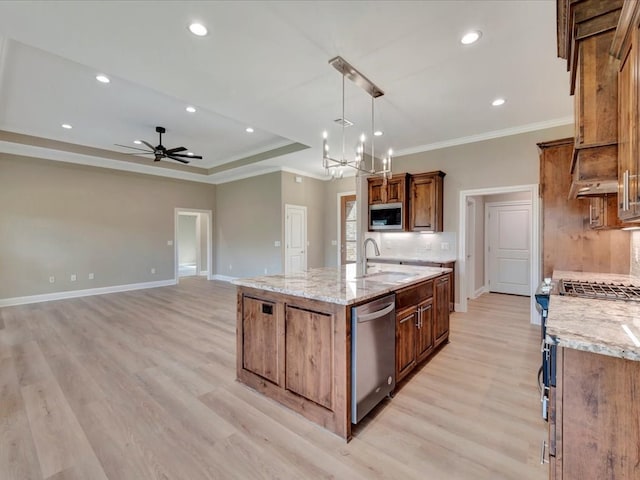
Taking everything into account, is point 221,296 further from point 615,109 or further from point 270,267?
point 615,109

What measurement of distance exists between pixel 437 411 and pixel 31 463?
264cm

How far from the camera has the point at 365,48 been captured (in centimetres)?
260

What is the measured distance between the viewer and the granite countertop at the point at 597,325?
1.02m

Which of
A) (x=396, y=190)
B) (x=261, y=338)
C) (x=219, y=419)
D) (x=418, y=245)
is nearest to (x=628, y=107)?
(x=261, y=338)

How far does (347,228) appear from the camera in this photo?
779cm

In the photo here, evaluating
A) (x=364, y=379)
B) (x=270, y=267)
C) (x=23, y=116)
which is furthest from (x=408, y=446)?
(x=23, y=116)

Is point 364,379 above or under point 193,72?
under

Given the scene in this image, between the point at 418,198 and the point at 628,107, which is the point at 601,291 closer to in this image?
the point at 628,107

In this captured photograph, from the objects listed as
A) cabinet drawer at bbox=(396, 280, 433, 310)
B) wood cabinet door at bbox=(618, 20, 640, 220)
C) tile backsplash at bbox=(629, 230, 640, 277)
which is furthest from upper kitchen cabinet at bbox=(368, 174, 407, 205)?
wood cabinet door at bbox=(618, 20, 640, 220)

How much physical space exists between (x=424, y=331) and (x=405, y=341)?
47 cm

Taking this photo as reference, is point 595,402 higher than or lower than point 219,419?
higher

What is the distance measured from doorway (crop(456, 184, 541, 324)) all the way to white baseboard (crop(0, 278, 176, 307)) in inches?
273

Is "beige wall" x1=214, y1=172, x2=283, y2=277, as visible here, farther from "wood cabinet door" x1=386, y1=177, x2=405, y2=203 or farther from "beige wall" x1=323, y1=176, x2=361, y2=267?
"wood cabinet door" x1=386, y1=177, x2=405, y2=203

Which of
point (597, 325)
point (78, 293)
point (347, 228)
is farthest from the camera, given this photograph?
point (347, 228)
